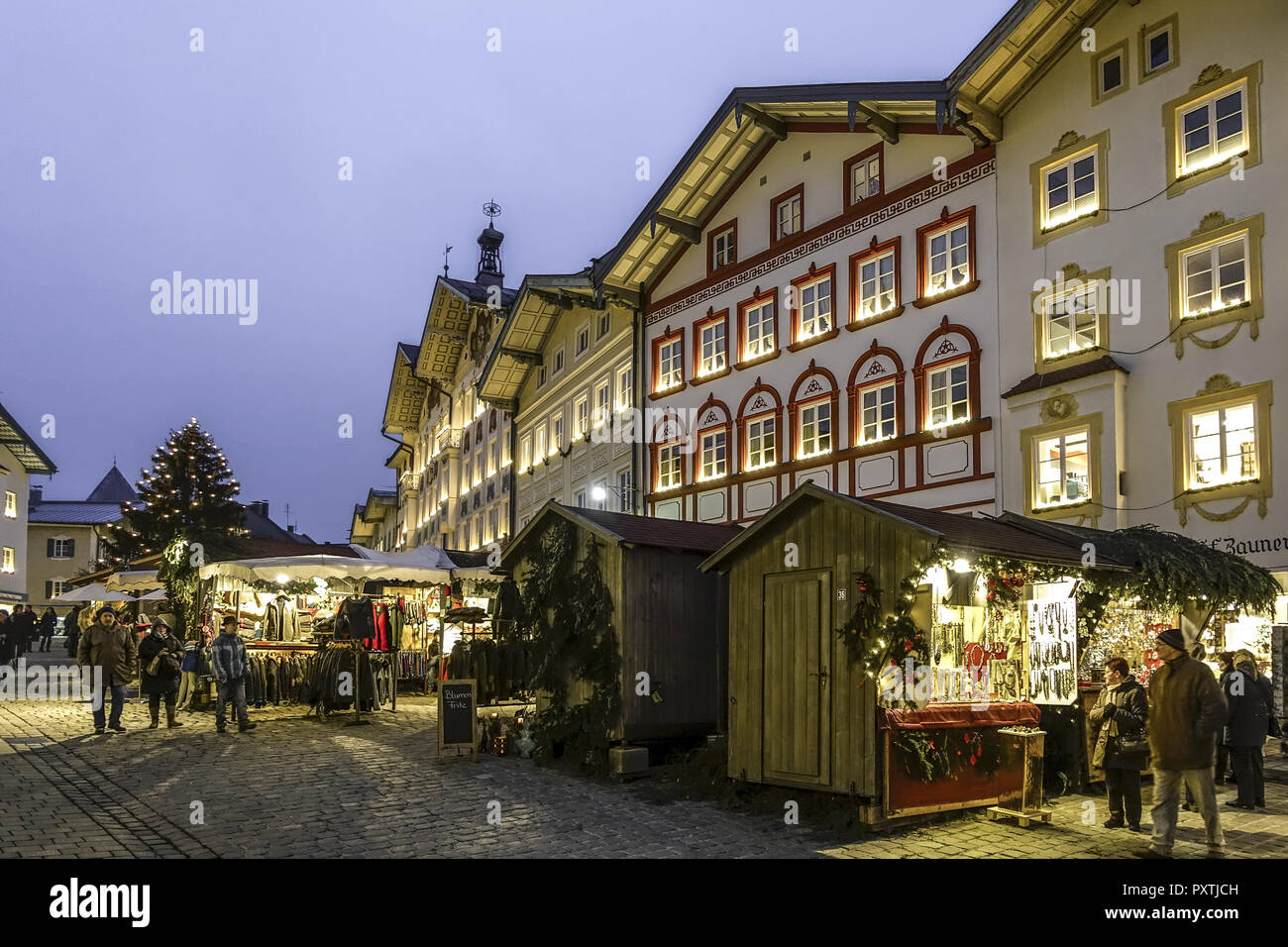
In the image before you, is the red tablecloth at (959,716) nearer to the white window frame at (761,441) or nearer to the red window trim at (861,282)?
the red window trim at (861,282)

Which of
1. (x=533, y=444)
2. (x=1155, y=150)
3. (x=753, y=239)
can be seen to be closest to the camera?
(x=1155, y=150)

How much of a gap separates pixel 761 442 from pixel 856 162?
21.1 feet

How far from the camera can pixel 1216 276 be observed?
16.9 meters

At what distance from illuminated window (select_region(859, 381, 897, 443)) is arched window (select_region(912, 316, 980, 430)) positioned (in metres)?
0.74

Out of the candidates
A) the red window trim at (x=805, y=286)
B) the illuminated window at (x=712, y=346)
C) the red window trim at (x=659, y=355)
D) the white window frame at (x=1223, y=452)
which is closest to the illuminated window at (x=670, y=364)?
the red window trim at (x=659, y=355)

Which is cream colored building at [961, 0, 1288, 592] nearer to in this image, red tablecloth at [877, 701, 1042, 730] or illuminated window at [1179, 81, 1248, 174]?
illuminated window at [1179, 81, 1248, 174]

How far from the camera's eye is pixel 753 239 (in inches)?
1032

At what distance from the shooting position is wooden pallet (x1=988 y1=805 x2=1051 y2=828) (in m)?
10.2

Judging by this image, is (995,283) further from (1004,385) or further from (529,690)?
(529,690)

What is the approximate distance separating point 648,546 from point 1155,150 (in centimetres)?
1094

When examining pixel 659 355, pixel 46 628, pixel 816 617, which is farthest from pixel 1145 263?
pixel 46 628

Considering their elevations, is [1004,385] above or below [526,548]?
above

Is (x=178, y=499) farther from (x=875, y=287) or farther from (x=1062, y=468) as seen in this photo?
(x=1062, y=468)
